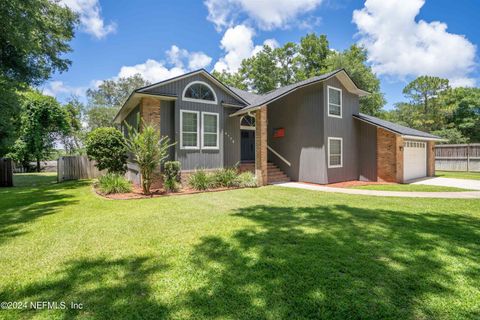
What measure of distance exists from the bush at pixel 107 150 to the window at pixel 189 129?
3.46 m

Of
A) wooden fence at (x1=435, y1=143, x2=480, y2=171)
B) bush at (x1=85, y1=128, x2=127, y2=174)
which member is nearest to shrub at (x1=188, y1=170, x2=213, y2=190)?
bush at (x1=85, y1=128, x2=127, y2=174)

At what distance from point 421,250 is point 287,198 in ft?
15.6

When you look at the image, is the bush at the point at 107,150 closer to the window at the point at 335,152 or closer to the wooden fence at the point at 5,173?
the wooden fence at the point at 5,173

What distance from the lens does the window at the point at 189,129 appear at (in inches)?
436

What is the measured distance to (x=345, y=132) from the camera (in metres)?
13.4

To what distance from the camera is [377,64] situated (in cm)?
2841

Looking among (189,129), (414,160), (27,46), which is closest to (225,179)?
(189,129)

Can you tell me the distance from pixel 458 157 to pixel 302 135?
14.8 metres

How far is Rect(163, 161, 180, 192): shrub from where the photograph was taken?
9.84m

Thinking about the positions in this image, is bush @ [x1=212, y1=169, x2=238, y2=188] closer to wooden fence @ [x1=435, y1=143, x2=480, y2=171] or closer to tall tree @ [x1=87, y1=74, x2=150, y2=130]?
wooden fence @ [x1=435, y1=143, x2=480, y2=171]

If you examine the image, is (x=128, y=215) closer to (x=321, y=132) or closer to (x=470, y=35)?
(x=321, y=132)

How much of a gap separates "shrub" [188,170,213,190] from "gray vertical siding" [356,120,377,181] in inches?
367

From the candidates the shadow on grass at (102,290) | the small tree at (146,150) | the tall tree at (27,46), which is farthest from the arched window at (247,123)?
the shadow on grass at (102,290)

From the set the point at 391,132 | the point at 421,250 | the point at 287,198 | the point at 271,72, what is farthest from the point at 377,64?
the point at 421,250
